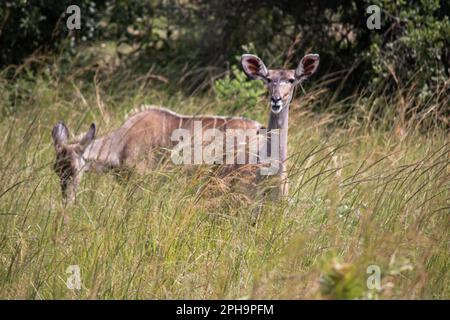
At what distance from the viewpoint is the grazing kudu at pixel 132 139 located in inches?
299

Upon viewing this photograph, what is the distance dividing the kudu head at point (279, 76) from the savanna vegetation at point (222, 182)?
503 mm

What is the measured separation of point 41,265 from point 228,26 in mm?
6926

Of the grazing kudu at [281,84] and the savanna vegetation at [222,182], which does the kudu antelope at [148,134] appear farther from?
the savanna vegetation at [222,182]

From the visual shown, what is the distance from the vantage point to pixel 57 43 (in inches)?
424

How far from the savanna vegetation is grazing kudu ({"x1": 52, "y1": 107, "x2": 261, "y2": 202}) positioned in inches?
9.7

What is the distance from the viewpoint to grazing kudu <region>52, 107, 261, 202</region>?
7.59m

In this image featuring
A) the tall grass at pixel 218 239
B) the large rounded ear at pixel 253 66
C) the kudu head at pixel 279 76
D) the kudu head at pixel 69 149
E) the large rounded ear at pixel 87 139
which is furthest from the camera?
the large rounded ear at pixel 87 139

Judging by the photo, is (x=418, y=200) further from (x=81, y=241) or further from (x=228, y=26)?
(x=228, y=26)

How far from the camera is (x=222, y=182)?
5.76m

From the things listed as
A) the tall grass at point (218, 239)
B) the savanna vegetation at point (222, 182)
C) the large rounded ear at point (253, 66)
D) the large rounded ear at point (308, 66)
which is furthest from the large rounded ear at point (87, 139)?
the large rounded ear at point (308, 66)
